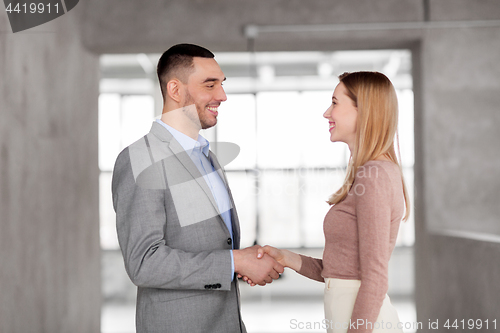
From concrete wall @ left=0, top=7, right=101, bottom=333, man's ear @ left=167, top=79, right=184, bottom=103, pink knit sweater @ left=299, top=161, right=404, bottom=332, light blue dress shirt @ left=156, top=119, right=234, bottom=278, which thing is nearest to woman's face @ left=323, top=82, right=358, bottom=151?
pink knit sweater @ left=299, top=161, right=404, bottom=332

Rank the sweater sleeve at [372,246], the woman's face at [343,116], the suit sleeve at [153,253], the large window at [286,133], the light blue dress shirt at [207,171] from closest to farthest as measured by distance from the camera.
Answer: the sweater sleeve at [372,246] < the suit sleeve at [153,253] < the woman's face at [343,116] < the light blue dress shirt at [207,171] < the large window at [286,133]

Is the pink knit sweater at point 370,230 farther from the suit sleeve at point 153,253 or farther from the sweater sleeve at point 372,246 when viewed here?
the suit sleeve at point 153,253

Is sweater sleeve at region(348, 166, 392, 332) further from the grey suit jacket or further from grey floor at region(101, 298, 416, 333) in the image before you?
grey floor at region(101, 298, 416, 333)

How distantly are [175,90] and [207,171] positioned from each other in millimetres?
334

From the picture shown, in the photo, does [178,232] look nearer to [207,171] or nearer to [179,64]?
[207,171]

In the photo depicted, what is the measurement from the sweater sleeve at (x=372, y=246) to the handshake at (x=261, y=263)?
40 centimetres

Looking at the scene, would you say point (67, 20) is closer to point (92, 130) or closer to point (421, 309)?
point (92, 130)

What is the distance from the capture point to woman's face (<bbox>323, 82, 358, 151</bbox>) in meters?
1.53

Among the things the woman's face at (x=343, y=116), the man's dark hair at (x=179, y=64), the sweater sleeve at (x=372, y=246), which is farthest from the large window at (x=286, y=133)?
the sweater sleeve at (x=372, y=246)

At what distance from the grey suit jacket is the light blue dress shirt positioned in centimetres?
6

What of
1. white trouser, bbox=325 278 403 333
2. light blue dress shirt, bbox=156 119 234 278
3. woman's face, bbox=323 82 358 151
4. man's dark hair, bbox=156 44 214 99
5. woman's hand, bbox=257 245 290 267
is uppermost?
man's dark hair, bbox=156 44 214 99

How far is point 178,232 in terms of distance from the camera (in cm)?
152

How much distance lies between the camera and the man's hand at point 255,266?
1.53m

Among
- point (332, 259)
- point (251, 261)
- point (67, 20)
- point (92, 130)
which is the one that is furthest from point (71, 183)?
point (332, 259)
